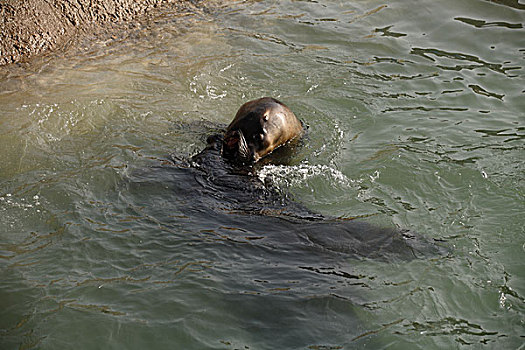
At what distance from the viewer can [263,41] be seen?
8109 millimetres

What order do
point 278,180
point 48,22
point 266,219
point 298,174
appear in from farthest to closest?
point 48,22 < point 298,174 < point 278,180 < point 266,219

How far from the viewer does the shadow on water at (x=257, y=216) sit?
418 centimetres

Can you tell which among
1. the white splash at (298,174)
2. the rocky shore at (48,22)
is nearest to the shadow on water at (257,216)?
the white splash at (298,174)

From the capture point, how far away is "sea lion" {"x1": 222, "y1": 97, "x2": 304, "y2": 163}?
5219 mm

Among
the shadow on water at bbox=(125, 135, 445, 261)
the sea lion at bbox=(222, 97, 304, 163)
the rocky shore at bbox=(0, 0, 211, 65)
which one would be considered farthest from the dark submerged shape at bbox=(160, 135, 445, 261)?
the rocky shore at bbox=(0, 0, 211, 65)

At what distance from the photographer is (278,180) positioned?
203 inches

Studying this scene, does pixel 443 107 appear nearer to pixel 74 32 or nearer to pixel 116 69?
pixel 116 69

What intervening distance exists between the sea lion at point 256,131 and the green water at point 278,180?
26 cm

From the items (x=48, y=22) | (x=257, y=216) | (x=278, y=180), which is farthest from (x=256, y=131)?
(x=48, y=22)

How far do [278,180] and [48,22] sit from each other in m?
4.60

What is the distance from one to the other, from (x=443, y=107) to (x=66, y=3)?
5350mm

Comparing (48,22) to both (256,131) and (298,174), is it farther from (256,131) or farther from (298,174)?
(298,174)

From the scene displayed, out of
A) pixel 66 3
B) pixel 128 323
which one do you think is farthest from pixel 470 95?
pixel 66 3

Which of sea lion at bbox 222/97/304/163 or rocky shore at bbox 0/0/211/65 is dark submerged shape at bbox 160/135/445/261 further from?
rocky shore at bbox 0/0/211/65
